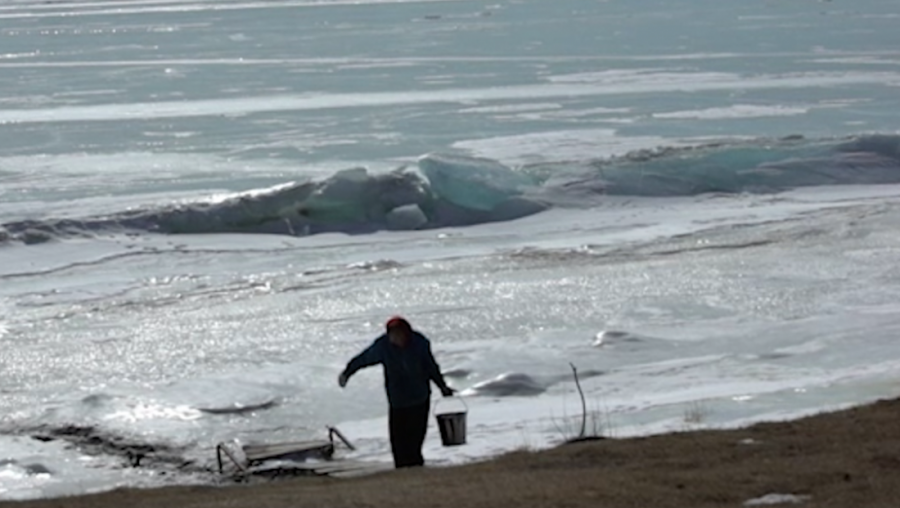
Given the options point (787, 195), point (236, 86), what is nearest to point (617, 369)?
point (787, 195)

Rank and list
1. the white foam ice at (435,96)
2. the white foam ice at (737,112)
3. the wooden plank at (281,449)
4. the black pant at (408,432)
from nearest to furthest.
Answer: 1. the black pant at (408,432)
2. the wooden plank at (281,449)
3. the white foam ice at (737,112)
4. the white foam ice at (435,96)

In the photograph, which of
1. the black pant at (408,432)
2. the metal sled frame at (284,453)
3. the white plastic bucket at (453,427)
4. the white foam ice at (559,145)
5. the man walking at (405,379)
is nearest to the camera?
the man walking at (405,379)

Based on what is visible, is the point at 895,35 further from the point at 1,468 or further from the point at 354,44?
the point at 1,468

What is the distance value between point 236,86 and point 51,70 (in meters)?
7.73

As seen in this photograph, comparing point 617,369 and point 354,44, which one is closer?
point 617,369

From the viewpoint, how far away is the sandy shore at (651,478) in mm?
7156

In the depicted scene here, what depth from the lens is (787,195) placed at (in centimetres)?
2394

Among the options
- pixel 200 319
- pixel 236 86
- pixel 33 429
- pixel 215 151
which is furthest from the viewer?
pixel 236 86

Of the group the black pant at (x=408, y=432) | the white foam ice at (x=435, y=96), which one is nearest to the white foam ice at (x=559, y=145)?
the white foam ice at (x=435, y=96)

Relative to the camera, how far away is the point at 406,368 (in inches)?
369

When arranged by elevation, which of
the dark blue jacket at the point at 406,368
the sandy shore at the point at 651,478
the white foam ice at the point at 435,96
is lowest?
the sandy shore at the point at 651,478

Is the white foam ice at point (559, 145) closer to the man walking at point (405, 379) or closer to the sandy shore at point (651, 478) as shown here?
the man walking at point (405, 379)

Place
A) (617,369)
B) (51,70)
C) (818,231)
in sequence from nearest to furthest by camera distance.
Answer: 1. (617,369)
2. (818,231)
3. (51,70)

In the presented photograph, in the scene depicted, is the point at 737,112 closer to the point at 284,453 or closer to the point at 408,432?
the point at 284,453
